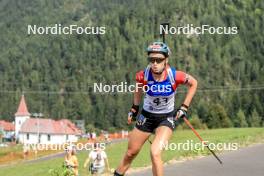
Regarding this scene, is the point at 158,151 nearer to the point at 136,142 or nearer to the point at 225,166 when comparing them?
the point at 136,142

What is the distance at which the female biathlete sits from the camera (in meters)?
8.18

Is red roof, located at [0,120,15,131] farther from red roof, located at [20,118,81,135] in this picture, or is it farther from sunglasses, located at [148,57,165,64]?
sunglasses, located at [148,57,165,64]

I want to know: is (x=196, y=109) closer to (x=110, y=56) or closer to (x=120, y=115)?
(x=120, y=115)

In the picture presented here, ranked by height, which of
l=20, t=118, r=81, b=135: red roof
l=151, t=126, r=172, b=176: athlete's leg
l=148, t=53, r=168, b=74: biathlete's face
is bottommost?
l=20, t=118, r=81, b=135: red roof

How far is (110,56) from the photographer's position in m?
199

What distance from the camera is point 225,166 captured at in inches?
515

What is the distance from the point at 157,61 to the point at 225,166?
18.4 ft

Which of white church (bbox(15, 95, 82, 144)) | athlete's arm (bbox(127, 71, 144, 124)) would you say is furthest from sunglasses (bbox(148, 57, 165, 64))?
white church (bbox(15, 95, 82, 144))

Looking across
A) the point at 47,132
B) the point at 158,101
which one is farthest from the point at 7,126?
the point at 158,101

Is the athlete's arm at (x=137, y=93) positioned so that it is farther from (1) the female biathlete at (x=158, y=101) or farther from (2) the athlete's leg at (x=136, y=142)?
(2) the athlete's leg at (x=136, y=142)

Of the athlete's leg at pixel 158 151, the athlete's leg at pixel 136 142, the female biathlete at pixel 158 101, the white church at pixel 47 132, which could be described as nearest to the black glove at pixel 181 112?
the female biathlete at pixel 158 101

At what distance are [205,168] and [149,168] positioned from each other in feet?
4.60

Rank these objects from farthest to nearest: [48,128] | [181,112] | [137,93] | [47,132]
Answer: [47,132] → [48,128] → [137,93] → [181,112]

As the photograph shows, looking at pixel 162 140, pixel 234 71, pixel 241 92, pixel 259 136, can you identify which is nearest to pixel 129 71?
pixel 234 71
